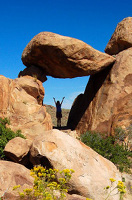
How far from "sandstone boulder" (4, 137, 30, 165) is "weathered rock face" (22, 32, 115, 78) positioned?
269 inches

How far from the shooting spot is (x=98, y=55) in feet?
44.9

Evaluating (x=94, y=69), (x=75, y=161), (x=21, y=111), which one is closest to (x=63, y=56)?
(x=94, y=69)

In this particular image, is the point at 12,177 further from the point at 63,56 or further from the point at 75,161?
the point at 63,56

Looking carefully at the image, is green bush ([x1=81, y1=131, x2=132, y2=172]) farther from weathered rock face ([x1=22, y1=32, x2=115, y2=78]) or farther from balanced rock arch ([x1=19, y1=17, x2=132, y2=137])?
weathered rock face ([x1=22, y1=32, x2=115, y2=78])

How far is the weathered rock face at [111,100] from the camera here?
42.6ft

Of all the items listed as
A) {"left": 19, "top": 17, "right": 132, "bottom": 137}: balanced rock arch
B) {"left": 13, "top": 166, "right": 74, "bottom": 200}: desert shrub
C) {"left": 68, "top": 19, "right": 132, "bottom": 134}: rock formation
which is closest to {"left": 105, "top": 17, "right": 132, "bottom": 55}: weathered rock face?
{"left": 19, "top": 17, "right": 132, "bottom": 137}: balanced rock arch

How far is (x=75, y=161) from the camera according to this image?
21.0 ft

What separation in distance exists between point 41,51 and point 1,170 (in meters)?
8.90

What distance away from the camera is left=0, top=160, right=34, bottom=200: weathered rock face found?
17.5 ft

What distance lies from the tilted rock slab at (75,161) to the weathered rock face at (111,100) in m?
6.16

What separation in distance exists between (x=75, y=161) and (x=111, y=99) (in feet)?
24.8

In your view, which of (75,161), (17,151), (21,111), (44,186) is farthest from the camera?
(21,111)

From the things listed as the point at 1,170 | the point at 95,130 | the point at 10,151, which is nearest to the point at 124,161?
Answer: the point at 95,130

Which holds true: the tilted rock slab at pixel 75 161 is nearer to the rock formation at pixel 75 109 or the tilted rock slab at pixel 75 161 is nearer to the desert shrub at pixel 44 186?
the rock formation at pixel 75 109
